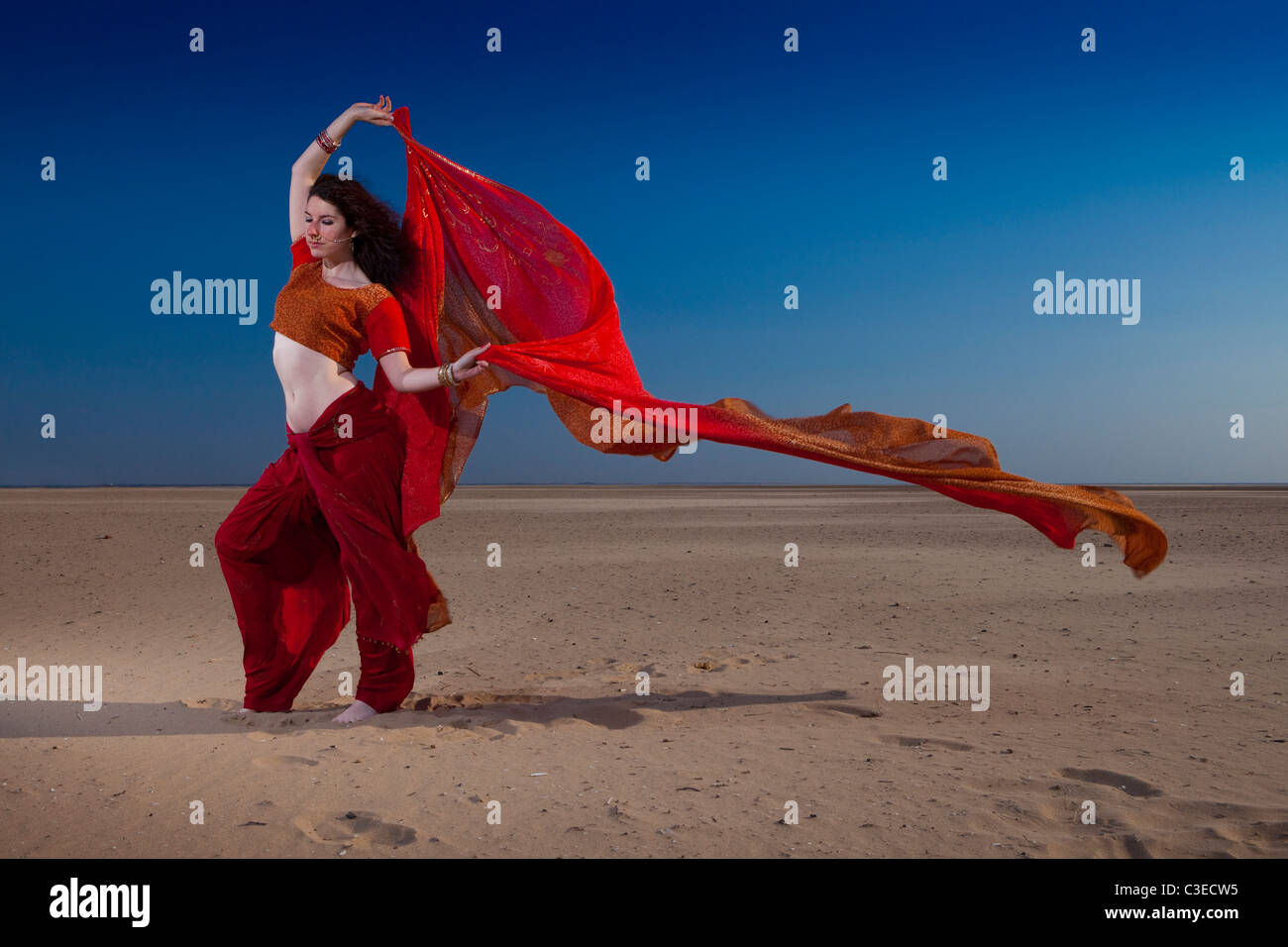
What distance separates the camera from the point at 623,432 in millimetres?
6156

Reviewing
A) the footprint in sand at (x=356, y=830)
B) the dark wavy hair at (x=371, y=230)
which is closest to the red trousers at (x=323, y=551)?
the dark wavy hair at (x=371, y=230)

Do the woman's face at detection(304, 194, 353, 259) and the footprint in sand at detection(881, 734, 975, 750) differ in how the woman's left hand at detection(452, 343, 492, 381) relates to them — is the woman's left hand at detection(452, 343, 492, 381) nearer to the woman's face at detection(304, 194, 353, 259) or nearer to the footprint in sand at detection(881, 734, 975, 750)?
the woman's face at detection(304, 194, 353, 259)

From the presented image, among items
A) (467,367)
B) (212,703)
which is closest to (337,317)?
(467,367)

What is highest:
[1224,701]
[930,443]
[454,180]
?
[454,180]

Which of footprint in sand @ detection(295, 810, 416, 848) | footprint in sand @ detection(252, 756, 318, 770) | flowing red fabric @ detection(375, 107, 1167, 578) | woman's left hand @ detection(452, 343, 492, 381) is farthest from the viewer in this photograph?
flowing red fabric @ detection(375, 107, 1167, 578)

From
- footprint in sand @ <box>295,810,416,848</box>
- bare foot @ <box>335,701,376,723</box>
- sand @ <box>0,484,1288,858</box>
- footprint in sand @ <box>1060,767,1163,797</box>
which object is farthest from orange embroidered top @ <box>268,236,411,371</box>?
footprint in sand @ <box>1060,767,1163,797</box>

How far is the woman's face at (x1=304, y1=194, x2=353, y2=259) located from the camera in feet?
18.7

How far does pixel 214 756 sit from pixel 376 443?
6.63ft

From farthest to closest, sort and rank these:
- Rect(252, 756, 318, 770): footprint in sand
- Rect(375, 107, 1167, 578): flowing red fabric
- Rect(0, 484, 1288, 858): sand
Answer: Rect(375, 107, 1167, 578): flowing red fabric, Rect(252, 756, 318, 770): footprint in sand, Rect(0, 484, 1288, 858): sand

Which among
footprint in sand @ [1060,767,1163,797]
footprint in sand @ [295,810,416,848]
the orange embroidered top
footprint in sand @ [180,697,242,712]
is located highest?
the orange embroidered top

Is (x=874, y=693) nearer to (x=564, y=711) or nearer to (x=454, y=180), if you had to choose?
(x=564, y=711)

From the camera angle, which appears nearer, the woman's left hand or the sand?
the sand

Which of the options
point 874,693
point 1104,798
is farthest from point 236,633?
point 1104,798

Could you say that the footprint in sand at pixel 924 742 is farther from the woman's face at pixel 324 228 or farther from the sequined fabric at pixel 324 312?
the woman's face at pixel 324 228
